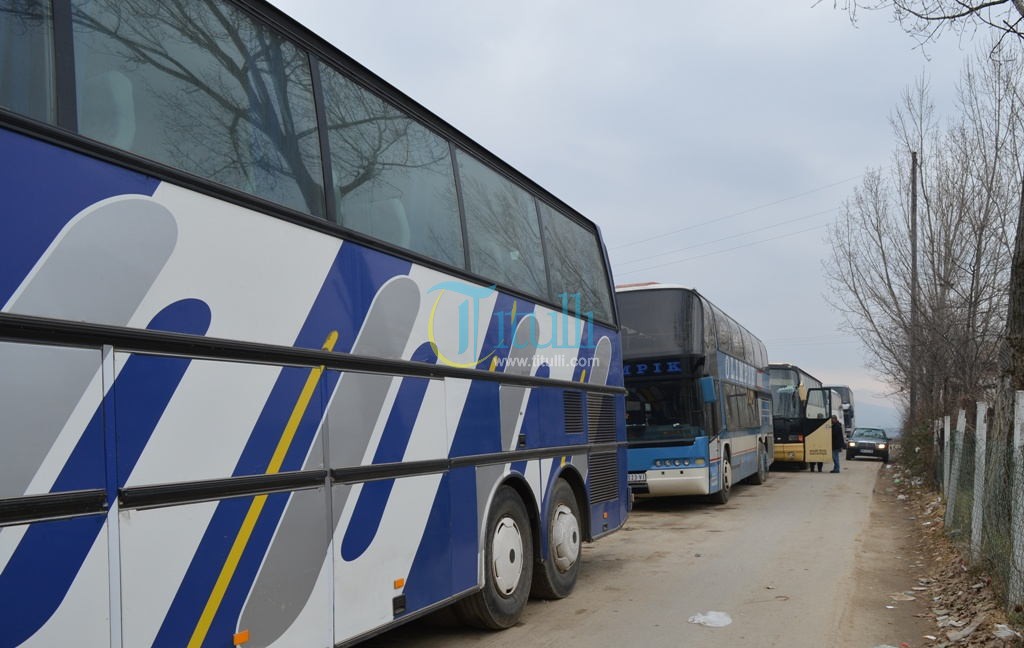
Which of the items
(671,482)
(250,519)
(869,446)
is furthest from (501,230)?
(869,446)

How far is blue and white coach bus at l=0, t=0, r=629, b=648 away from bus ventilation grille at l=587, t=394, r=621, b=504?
1.83m

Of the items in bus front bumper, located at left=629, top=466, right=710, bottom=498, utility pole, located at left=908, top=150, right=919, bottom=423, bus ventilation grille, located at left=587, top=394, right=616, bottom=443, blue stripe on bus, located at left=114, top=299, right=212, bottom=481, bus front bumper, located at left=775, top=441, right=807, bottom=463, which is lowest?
bus front bumper, located at left=775, top=441, right=807, bottom=463

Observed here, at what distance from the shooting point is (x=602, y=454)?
889cm

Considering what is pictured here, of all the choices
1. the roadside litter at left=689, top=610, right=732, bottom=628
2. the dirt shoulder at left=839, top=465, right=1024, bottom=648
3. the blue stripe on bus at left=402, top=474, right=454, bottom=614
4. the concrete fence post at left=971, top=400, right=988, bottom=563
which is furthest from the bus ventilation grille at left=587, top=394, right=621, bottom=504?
the concrete fence post at left=971, top=400, right=988, bottom=563

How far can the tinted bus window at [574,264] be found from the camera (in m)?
8.34

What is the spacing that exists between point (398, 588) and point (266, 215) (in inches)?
93.7

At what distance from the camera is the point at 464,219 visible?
6488 millimetres

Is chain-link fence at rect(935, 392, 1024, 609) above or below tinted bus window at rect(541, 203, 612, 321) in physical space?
below

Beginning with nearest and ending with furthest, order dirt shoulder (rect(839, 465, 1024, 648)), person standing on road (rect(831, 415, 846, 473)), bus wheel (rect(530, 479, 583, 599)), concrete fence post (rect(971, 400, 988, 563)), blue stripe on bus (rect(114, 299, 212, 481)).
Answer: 1. blue stripe on bus (rect(114, 299, 212, 481))
2. dirt shoulder (rect(839, 465, 1024, 648))
3. bus wheel (rect(530, 479, 583, 599))
4. concrete fence post (rect(971, 400, 988, 563))
5. person standing on road (rect(831, 415, 846, 473))

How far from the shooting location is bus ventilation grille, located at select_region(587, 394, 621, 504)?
28.2 feet

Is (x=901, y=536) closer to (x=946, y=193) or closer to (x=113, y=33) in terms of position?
(x=946, y=193)

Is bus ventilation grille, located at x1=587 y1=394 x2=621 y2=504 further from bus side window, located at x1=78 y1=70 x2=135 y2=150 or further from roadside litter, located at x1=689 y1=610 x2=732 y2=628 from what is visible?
bus side window, located at x1=78 y1=70 x2=135 y2=150

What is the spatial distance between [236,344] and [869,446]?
37.2m

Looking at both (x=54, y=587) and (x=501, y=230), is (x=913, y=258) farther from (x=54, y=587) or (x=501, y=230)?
(x=54, y=587)
